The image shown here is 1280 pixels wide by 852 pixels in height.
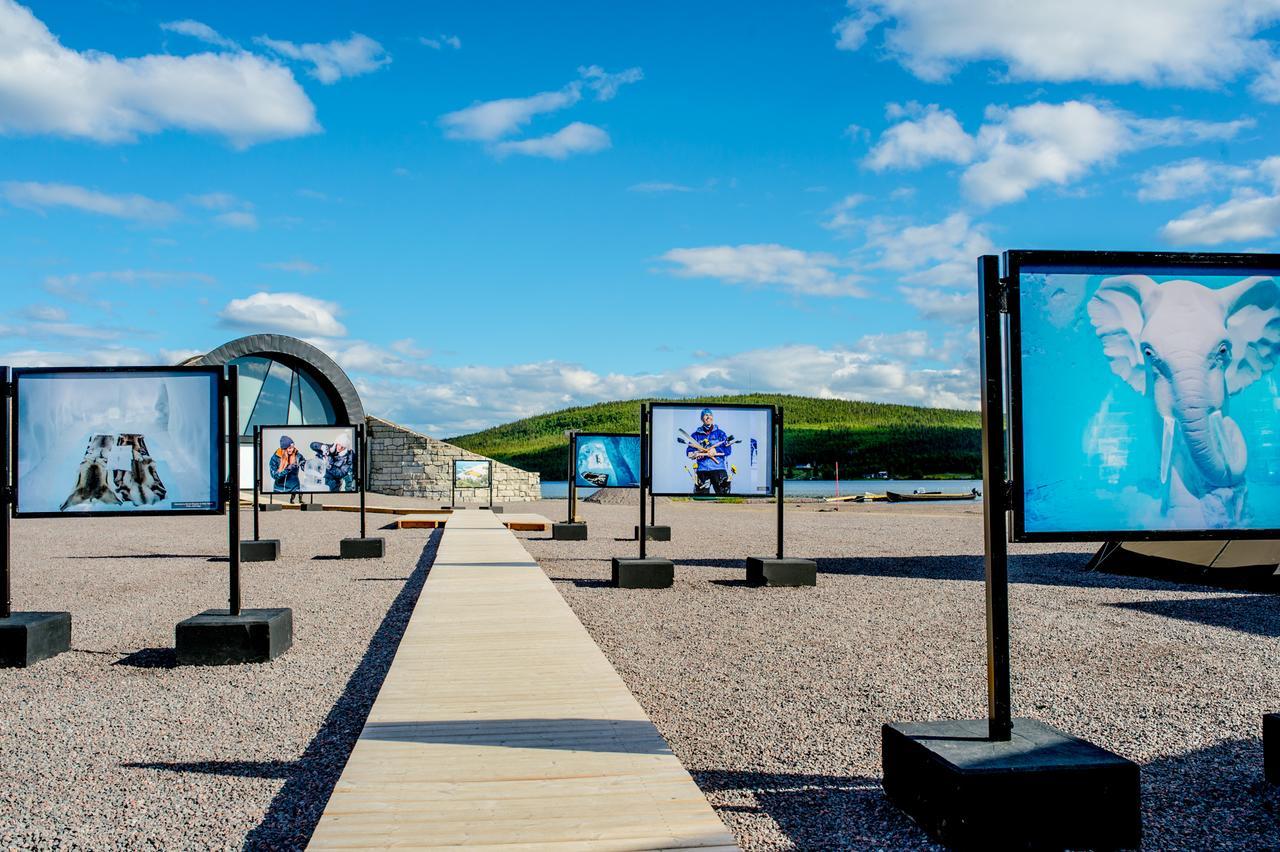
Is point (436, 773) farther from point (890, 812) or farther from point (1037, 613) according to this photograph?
point (1037, 613)

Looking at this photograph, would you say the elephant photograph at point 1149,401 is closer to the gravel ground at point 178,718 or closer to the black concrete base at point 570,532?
the gravel ground at point 178,718

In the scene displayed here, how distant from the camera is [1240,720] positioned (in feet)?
18.8

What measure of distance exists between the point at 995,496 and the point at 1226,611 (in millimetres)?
8114

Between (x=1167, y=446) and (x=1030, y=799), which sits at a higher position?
(x=1167, y=446)

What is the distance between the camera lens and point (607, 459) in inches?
853

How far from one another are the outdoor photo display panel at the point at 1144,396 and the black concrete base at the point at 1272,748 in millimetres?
1048

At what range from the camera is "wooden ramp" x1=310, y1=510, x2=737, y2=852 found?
3.42 m

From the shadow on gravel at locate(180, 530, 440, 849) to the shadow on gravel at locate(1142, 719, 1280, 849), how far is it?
361 cm

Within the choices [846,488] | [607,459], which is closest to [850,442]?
[846,488]

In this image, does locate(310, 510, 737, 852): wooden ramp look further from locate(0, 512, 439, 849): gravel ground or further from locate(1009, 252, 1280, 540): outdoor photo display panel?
locate(1009, 252, 1280, 540): outdoor photo display panel

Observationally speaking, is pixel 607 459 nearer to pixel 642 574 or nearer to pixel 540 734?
→ pixel 642 574

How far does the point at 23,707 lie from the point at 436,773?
12.4ft

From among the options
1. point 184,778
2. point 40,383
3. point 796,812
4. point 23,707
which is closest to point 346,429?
→ point 40,383

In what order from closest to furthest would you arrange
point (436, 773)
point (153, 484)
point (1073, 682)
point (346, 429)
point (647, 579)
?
point (436, 773) < point (1073, 682) < point (153, 484) < point (647, 579) < point (346, 429)
